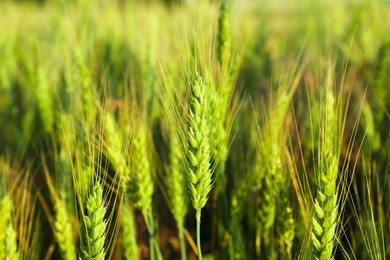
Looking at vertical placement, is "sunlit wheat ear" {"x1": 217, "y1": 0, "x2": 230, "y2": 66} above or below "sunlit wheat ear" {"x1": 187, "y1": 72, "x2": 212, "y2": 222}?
above

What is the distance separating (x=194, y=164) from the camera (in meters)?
1.02

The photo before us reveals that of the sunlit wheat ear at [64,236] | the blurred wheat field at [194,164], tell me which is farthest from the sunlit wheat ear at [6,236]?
the sunlit wheat ear at [64,236]

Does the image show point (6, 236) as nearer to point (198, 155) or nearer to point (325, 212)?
→ point (198, 155)

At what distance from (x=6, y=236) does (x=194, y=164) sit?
51 centimetres

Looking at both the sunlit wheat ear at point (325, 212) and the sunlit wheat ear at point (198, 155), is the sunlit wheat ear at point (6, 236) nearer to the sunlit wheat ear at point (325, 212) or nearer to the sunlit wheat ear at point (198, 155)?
the sunlit wheat ear at point (198, 155)

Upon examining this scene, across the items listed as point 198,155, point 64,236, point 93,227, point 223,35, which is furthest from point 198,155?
point 223,35

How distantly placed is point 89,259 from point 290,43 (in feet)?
12.4

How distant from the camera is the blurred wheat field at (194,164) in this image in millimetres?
1036

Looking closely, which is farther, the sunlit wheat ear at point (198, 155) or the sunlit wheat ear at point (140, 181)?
the sunlit wheat ear at point (140, 181)

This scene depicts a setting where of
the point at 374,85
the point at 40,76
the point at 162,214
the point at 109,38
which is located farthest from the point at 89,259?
the point at 109,38

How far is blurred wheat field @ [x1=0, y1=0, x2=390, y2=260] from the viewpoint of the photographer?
1.04 metres

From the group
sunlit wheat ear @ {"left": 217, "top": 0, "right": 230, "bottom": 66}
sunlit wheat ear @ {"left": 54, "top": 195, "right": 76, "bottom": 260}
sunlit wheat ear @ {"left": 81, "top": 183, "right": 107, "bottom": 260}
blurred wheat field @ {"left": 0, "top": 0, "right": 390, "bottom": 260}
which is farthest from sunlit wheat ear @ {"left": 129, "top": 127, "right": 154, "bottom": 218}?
sunlit wheat ear @ {"left": 217, "top": 0, "right": 230, "bottom": 66}

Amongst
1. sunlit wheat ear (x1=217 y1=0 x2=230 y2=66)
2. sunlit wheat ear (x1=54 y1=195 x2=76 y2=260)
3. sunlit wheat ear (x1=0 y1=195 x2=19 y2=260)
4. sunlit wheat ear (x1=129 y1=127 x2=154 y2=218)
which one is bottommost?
sunlit wheat ear (x1=54 y1=195 x2=76 y2=260)

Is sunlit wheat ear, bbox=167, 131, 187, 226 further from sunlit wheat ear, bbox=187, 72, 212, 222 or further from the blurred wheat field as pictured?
sunlit wheat ear, bbox=187, 72, 212, 222
